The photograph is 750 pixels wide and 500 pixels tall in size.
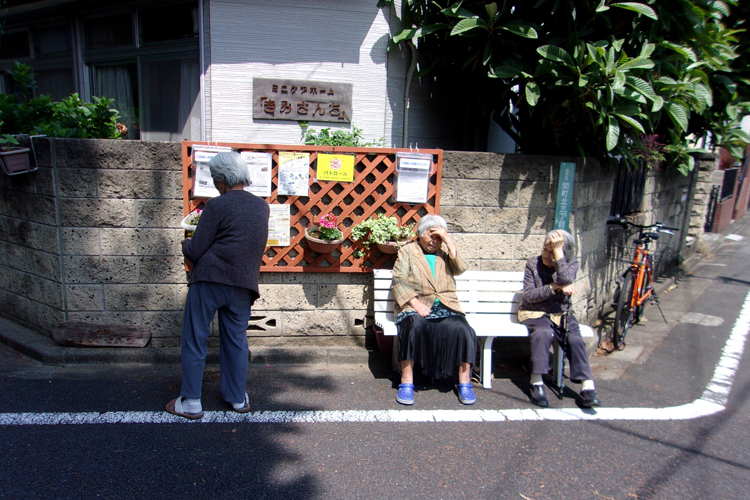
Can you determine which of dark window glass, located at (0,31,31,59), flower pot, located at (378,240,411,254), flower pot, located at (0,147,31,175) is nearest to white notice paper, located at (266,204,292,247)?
flower pot, located at (378,240,411,254)

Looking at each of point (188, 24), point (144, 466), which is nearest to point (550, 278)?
point (144, 466)

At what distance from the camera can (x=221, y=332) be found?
3.58 metres

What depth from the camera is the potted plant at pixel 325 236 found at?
14.4ft

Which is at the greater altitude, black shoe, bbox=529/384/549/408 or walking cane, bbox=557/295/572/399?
walking cane, bbox=557/295/572/399

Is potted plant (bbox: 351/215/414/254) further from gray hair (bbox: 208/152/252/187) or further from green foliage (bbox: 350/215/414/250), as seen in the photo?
gray hair (bbox: 208/152/252/187)

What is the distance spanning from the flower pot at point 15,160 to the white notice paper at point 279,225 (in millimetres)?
2075

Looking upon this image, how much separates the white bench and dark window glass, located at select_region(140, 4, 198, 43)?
12.2 feet

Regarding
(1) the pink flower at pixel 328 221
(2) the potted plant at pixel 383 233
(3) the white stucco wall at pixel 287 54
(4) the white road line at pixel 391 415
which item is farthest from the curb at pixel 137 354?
(3) the white stucco wall at pixel 287 54

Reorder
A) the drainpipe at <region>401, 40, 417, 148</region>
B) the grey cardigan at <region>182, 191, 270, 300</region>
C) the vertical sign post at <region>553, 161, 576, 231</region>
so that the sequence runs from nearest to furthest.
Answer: the grey cardigan at <region>182, 191, 270, 300</region> → the vertical sign post at <region>553, 161, 576, 231</region> → the drainpipe at <region>401, 40, 417, 148</region>

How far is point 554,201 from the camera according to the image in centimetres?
492

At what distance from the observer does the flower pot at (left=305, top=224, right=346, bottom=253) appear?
4391mm

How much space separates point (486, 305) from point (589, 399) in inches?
46.0

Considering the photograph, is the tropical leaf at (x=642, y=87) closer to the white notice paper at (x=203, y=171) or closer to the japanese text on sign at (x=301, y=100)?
the japanese text on sign at (x=301, y=100)

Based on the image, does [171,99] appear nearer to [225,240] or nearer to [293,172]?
[293,172]
